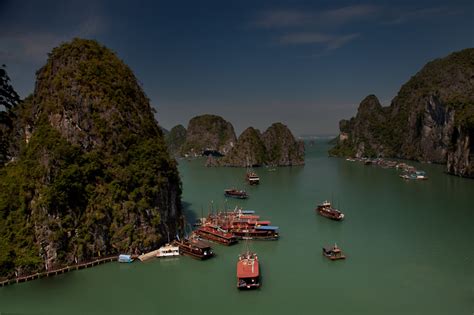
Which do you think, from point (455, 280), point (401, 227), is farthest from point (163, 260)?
point (401, 227)

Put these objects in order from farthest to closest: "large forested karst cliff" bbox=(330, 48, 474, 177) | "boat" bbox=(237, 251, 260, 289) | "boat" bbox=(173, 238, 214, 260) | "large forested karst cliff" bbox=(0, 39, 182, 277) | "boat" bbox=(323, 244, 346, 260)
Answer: "large forested karst cliff" bbox=(330, 48, 474, 177), "boat" bbox=(323, 244, 346, 260), "boat" bbox=(173, 238, 214, 260), "large forested karst cliff" bbox=(0, 39, 182, 277), "boat" bbox=(237, 251, 260, 289)

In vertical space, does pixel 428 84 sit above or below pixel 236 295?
above

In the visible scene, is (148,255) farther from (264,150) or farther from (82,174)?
(264,150)

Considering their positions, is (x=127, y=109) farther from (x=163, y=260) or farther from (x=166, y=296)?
(x=166, y=296)

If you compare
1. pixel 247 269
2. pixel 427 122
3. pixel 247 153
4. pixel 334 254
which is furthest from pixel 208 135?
pixel 247 269

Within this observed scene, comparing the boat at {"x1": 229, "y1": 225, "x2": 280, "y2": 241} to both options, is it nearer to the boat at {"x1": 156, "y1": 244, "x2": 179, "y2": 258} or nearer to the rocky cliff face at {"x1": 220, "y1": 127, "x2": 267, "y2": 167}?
the boat at {"x1": 156, "y1": 244, "x2": 179, "y2": 258}

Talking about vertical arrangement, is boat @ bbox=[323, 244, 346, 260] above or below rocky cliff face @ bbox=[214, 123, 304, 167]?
below

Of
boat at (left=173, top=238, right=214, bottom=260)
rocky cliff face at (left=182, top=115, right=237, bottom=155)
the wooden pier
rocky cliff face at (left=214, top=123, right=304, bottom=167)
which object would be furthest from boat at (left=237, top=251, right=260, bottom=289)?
rocky cliff face at (left=182, top=115, right=237, bottom=155)
